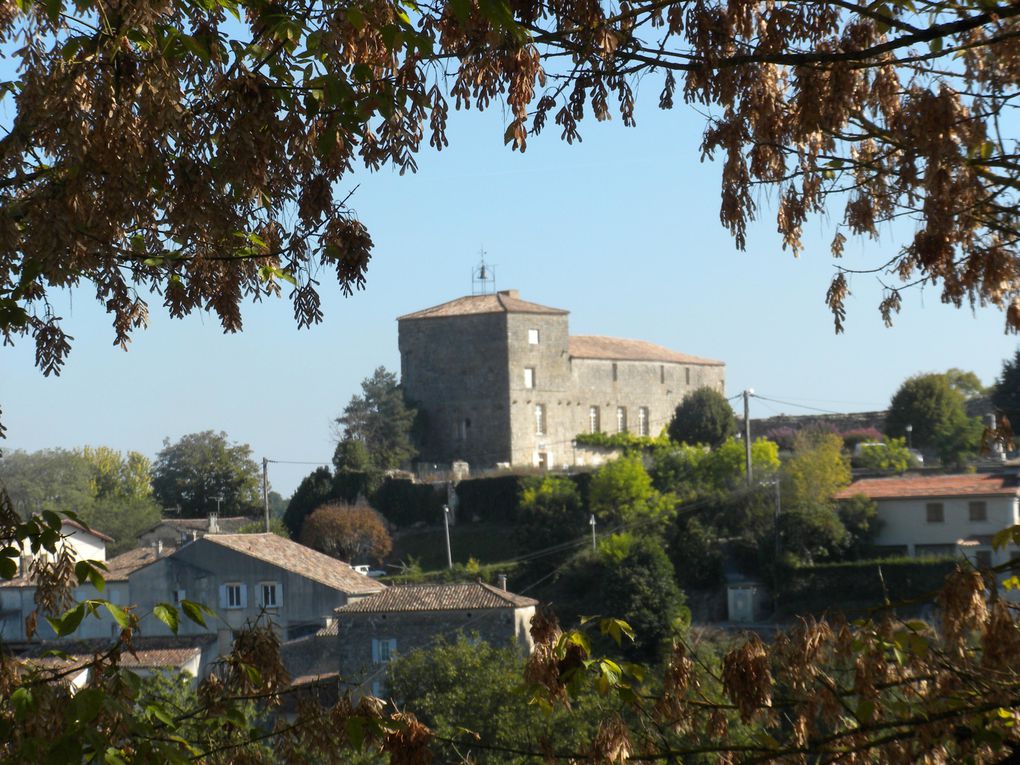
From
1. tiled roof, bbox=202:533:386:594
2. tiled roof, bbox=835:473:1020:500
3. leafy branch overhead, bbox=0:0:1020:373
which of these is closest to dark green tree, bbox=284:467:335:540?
tiled roof, bbox=202:533:386:594

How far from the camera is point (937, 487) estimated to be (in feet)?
126

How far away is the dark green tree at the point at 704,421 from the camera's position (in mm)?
54500

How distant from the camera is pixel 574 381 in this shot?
58156mm

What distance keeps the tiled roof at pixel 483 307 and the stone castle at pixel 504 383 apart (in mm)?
42

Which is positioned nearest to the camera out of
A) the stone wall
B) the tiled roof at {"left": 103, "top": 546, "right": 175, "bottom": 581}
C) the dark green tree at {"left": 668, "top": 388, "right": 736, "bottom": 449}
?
the tiled roof at {"left": 103, "top": 546, "right": 175, "bottom": 581}

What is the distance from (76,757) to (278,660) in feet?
2.80

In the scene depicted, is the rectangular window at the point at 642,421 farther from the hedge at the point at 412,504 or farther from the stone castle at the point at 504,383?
the hedge at the point at 412,504

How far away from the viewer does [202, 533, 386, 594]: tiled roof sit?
36719mm

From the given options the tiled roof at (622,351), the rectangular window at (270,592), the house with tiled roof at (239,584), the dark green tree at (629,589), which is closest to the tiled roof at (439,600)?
the dark green tree at (629,589)

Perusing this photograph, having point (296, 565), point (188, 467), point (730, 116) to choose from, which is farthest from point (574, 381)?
point (730, 116)

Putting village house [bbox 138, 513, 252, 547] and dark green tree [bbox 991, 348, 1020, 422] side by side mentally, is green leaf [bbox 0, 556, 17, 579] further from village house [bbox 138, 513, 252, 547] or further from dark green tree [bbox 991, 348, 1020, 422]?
village house [bbox 138, 513, 252, 547]

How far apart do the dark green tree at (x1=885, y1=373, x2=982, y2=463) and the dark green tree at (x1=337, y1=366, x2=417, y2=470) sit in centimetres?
1808

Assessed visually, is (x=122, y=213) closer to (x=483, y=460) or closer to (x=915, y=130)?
(x=915, y=130)

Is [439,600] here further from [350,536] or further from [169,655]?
[350,536]
